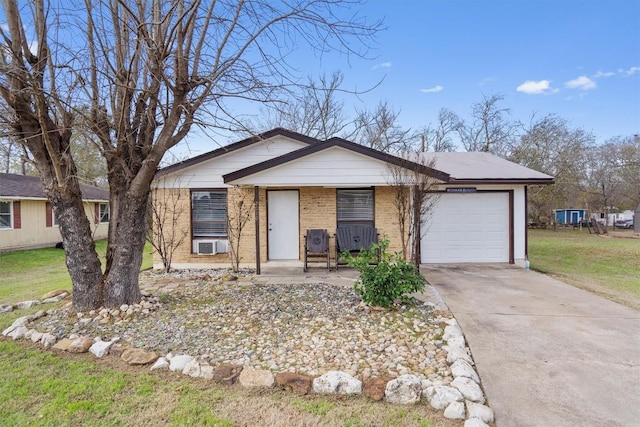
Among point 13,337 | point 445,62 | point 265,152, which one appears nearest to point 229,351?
point 13,337

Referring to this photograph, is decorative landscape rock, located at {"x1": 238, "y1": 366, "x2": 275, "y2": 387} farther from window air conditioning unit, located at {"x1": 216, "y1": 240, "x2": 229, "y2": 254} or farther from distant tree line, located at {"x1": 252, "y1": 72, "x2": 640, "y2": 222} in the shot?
distant tree line, located at {"x1": 252, "y1": 72, "x2": 640, "y2": 222}

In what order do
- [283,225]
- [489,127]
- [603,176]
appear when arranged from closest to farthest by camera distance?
[283,225]
[489,127]
[603,176]

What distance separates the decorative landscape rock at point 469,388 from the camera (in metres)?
2.72

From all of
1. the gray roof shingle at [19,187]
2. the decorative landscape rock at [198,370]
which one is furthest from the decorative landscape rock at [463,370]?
the gray roof shingle at [19,187]

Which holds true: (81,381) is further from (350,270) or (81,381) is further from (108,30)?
(350,270)

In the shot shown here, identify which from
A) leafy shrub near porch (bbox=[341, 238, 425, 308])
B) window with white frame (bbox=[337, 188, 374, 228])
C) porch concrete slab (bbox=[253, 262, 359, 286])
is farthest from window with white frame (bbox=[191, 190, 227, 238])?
leafy shrub near porch (bbox=[341, 238, 425, 308])

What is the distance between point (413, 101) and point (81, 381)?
41.7ft

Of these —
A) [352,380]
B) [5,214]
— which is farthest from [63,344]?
[5,214]

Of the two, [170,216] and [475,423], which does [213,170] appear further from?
[475,423]

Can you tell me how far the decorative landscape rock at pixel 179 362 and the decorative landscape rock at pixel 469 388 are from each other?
8.01ft

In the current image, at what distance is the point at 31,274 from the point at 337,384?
36.5 feet

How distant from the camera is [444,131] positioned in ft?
81.6

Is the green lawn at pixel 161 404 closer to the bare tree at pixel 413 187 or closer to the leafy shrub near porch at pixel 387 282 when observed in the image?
the leafy shrub near porch at pixel 387 282

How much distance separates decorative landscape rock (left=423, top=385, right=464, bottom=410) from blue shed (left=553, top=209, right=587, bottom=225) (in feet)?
106
